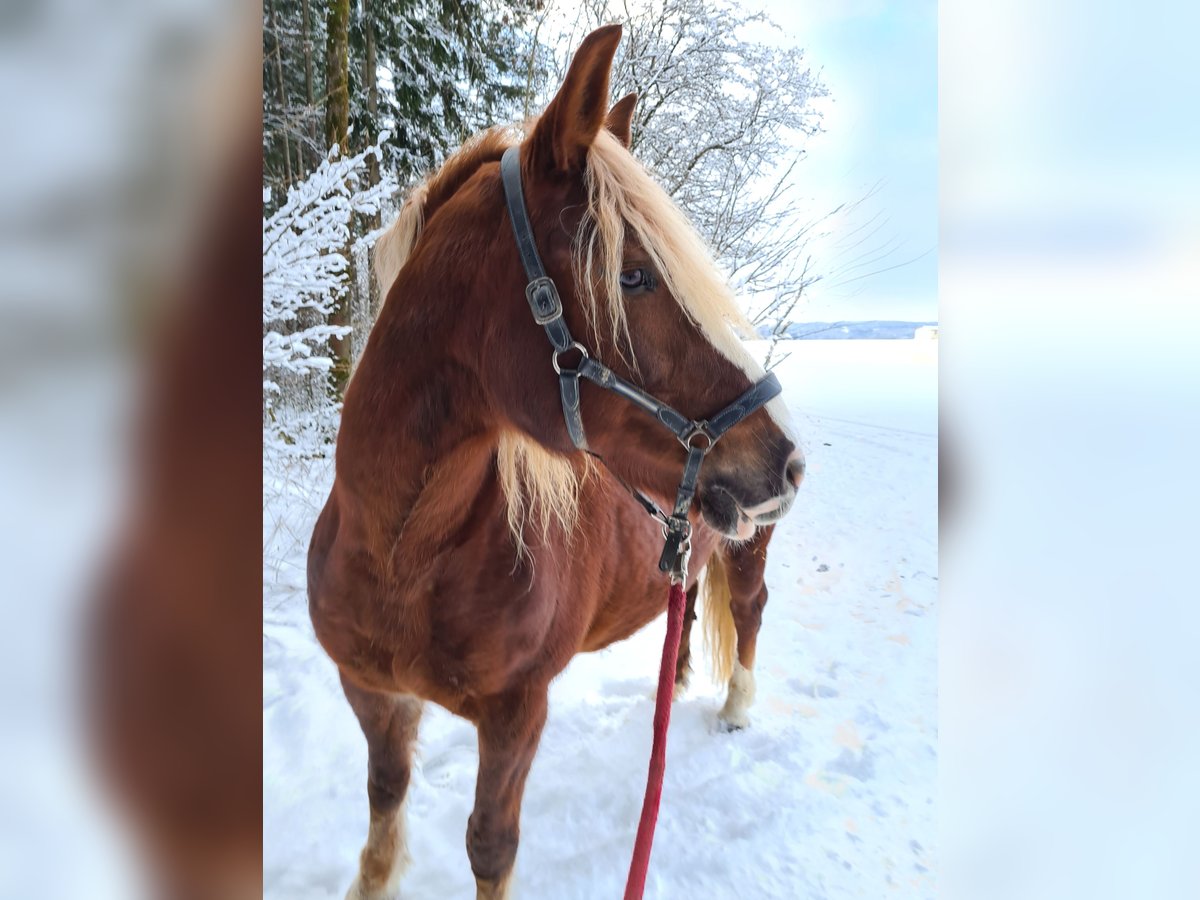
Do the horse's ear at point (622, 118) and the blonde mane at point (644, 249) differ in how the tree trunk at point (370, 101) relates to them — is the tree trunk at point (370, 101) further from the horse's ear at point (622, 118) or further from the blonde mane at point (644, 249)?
the blonde mane at point (644, 249)

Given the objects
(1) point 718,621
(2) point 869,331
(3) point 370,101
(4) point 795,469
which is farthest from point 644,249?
(1) point 718,621

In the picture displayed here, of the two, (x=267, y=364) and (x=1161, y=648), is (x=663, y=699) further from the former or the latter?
(x=267, y=364)

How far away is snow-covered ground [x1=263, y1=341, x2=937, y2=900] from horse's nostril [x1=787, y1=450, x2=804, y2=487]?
22 cm

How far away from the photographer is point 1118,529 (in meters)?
0.34

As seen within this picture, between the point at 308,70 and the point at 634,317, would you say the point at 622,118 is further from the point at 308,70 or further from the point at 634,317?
the point at 308,70

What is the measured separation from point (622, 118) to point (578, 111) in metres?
0.26

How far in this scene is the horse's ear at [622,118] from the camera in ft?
3.22

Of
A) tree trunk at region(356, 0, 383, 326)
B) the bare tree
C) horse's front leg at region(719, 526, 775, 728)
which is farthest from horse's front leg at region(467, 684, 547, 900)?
the bare tree

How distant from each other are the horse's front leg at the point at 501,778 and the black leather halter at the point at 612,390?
419mm

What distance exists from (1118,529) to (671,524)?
20.1 inches

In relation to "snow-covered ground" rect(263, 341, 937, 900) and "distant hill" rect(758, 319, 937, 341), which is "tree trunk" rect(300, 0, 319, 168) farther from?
"distant hill" rect(758, 319, 937, 341)

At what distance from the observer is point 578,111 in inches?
30.4

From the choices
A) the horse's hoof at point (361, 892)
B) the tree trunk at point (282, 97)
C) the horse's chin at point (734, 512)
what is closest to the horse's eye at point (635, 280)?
the horse's chin at point (734, 512)

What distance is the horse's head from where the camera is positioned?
0.77 meters
